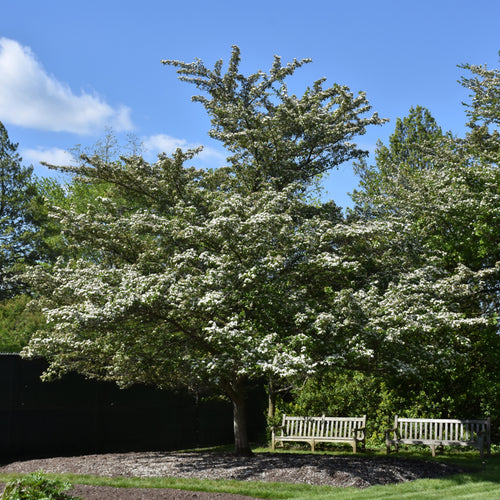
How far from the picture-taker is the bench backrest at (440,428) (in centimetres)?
1271

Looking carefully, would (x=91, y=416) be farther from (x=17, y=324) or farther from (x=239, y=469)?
(x=17, y=324)

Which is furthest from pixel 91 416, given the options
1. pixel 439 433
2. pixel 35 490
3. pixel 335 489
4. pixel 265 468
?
pixel 439 433

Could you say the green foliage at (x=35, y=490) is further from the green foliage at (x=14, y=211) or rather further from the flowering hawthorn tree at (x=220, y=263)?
the green foliage at (x=14, y=211)

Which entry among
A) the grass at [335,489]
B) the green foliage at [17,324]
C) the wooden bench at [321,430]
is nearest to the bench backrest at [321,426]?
the wooden bench at [321,430]

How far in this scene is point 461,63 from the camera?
18875 mm

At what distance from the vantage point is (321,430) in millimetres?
14641

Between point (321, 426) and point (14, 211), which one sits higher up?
point (14, 211)

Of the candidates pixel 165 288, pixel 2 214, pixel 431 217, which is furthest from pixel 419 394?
pixel 2 214

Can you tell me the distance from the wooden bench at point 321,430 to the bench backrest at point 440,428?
983 mm

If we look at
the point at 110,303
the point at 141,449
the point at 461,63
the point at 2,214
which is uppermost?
the point at 461,63

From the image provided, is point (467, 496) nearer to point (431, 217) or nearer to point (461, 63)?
point (431, 217)

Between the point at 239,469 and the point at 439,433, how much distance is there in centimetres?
577

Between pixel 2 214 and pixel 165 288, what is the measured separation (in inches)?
970

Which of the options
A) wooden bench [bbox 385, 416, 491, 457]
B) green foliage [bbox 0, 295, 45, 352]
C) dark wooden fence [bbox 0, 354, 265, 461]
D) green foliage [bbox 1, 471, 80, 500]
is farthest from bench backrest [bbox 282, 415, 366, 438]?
green foliage [bbox 0, 295, 45, 352]
